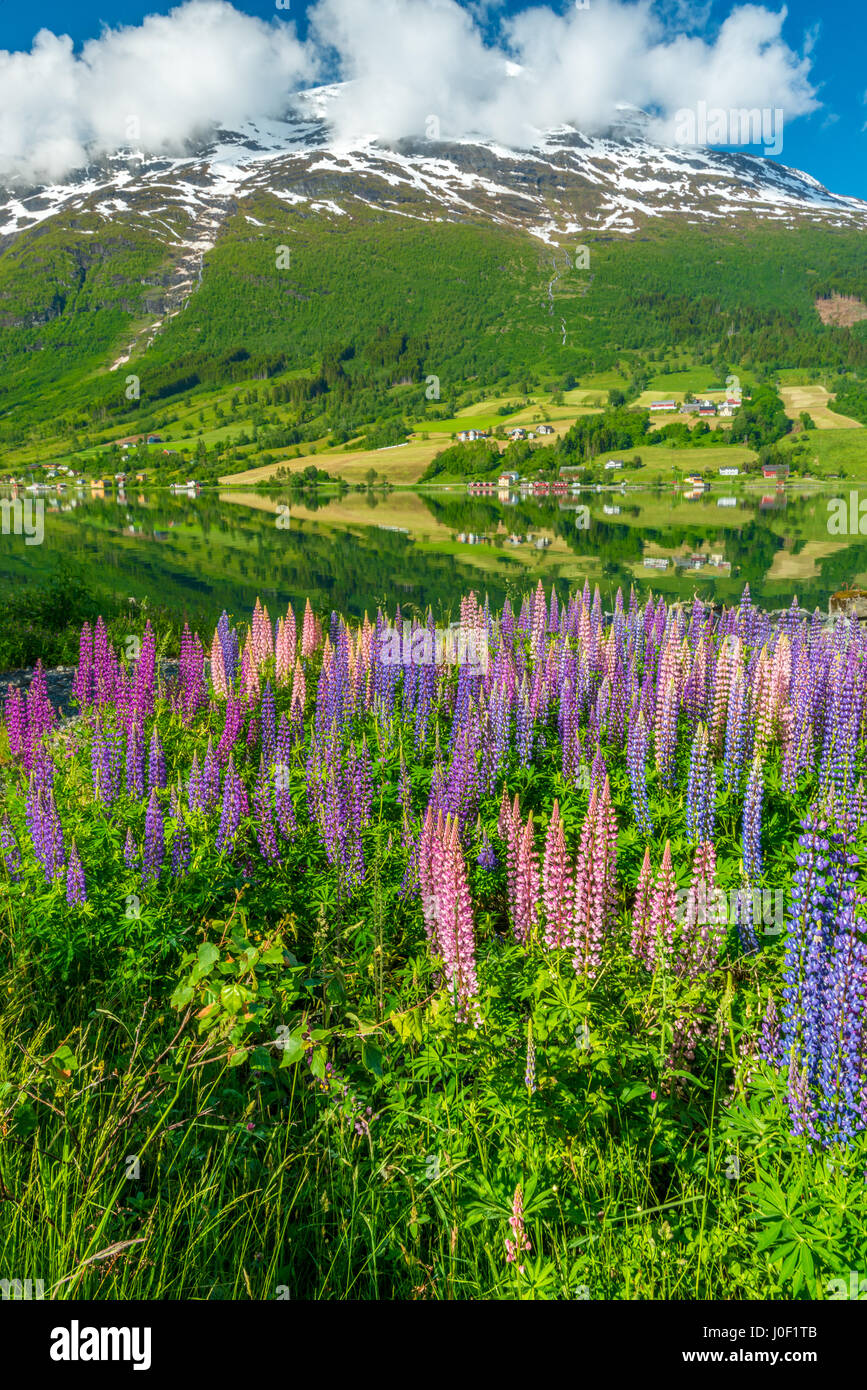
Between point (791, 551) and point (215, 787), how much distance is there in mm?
53519

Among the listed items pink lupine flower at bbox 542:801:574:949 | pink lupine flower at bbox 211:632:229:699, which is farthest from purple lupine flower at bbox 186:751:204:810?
pink lupine flower at bbox 211:632:229:699

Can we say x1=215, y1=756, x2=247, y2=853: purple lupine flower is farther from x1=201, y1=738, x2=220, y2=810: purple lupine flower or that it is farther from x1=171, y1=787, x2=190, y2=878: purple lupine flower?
x1=201, y1=738, x2=220, y2=810: purple lupine flower

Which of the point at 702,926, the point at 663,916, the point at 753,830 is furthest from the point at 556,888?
the point at 753,830

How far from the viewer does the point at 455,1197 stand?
3.66 m

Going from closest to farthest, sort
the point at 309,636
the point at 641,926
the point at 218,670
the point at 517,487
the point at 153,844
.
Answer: the point at 641,926 → the point at 153,844 → the point at 218,670 → the point at 309,636 → the point at 517,487

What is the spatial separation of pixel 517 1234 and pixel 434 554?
50.4 m

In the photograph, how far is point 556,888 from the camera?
4988 millimetres

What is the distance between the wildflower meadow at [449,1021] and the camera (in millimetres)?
3361

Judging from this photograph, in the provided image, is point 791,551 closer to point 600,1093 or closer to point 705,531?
point 705,531

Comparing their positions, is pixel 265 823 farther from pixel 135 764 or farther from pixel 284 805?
pixel 135 764

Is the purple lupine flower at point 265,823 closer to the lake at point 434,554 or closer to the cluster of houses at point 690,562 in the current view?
the lake at point 434,554

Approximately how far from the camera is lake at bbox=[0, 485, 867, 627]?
36.4m

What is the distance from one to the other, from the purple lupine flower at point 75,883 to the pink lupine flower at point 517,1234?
13.4ft
